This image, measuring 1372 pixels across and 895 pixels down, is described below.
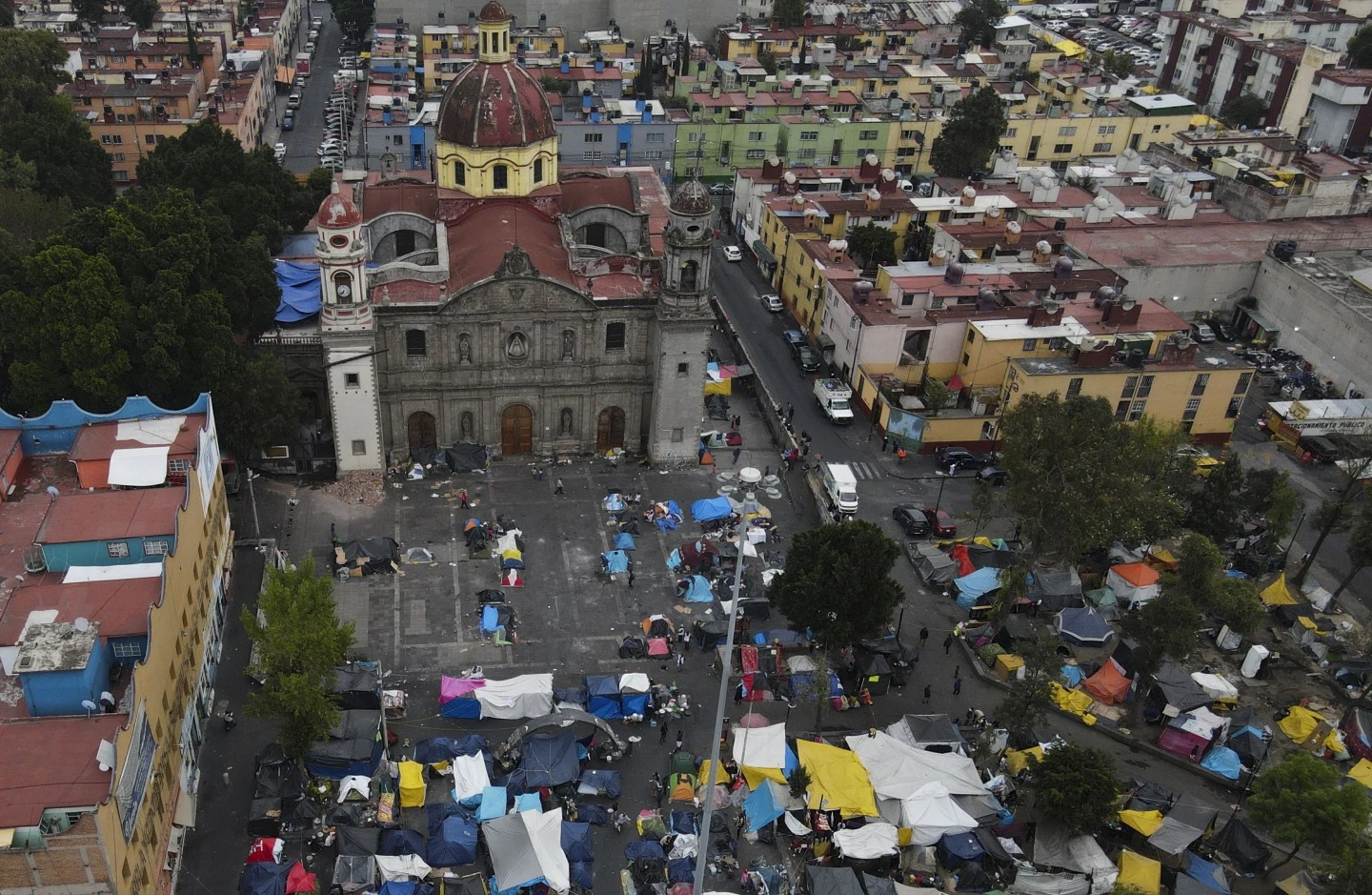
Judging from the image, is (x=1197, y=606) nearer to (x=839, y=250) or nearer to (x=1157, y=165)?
(x=839, y=250)

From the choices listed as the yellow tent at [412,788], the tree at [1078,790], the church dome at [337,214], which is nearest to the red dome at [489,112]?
the church dome at [337,214]

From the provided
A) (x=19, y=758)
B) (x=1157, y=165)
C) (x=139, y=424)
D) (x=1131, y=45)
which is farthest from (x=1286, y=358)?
(x=1131, y=45)

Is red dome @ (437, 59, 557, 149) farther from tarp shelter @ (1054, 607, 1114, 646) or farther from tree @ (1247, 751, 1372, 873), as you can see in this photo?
tree @ (1247, 751, 1372, 873)

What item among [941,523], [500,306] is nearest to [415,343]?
[500,306]

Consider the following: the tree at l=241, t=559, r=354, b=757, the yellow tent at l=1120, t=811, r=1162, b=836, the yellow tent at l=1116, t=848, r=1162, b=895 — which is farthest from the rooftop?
the yellow tent at l=1120, t=811, r=1162, b=836

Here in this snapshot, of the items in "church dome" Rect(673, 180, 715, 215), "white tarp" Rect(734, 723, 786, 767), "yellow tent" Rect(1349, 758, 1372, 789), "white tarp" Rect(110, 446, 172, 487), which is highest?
"church dome" Rect(673, 180, 715, 215)

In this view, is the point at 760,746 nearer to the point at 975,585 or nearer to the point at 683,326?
the point at 975,585
